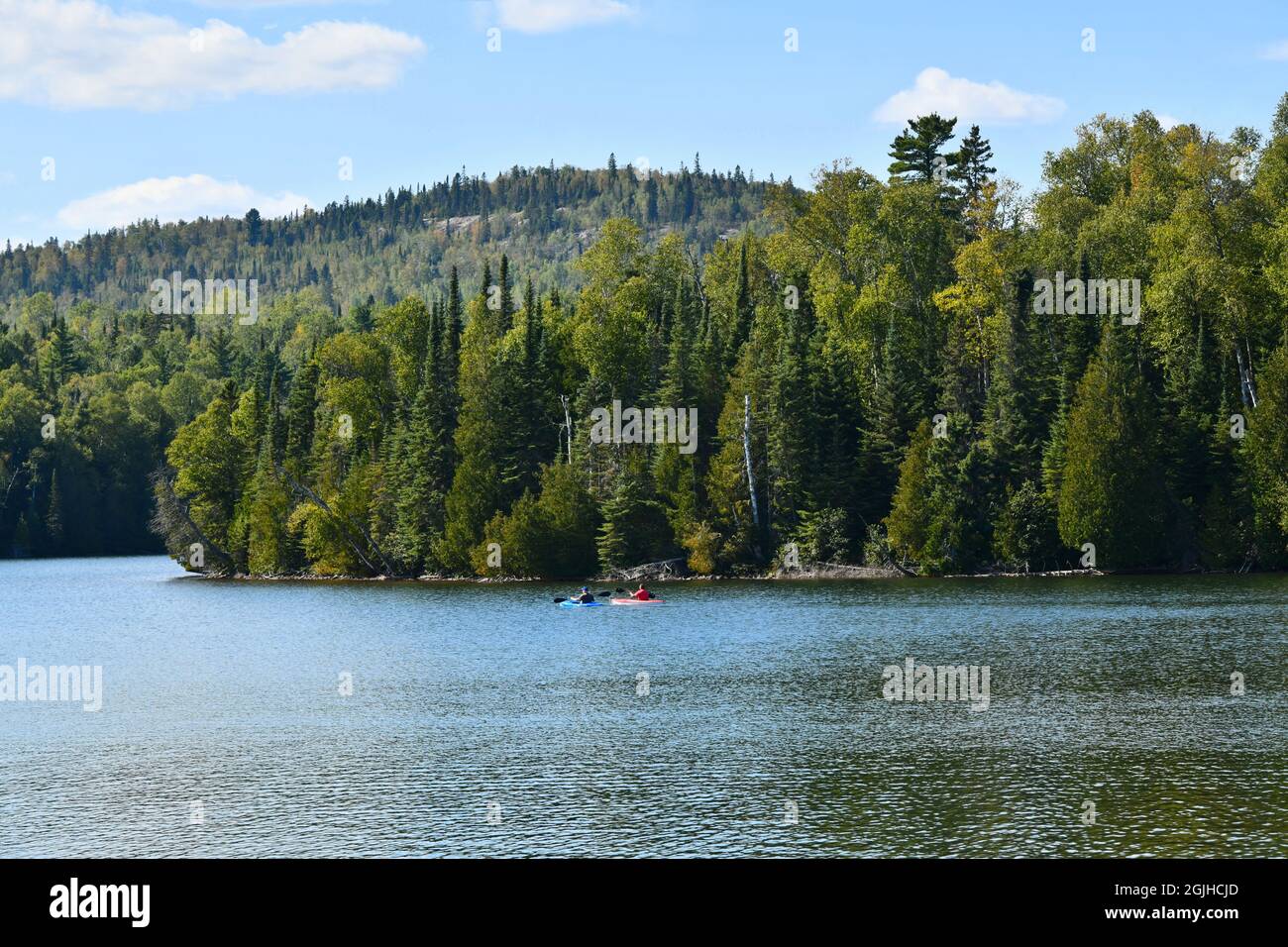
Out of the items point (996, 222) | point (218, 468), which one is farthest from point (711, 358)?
point (218, 468)

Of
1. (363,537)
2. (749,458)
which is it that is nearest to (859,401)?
(749,458)

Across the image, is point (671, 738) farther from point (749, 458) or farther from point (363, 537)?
point (363, 537)

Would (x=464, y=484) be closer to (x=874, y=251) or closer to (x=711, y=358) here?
(x=711, y=358)

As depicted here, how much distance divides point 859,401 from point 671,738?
74.9 m

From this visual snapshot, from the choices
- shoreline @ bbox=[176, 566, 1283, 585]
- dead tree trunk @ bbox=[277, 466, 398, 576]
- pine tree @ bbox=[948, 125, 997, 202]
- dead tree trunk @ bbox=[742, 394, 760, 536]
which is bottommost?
shoreline @ bbox=[176, 566, 1283, 585]

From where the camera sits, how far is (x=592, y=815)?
3356cm

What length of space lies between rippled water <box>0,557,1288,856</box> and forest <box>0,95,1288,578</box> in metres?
23.5

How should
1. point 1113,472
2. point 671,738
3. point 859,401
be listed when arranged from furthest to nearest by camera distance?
point 859,401, point 1113,472, point 671,738

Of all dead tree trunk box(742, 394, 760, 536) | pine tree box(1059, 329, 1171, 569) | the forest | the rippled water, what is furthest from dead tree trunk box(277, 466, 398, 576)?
pine tree box(1059, 329, 1171, 569)

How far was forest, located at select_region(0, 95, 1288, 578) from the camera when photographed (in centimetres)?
10181

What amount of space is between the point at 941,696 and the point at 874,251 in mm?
77523

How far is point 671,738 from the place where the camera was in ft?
140

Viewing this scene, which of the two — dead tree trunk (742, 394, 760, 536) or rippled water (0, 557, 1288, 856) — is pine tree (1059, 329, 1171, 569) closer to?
rippled water (0, 557, 1288, 856)
